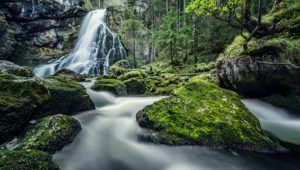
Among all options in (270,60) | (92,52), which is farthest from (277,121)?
(92,52)

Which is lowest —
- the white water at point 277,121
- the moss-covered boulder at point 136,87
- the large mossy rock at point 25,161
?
the white water at point 277,121

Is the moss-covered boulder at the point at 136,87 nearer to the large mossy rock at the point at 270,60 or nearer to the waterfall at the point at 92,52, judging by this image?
the large mossy rock at the point at 270,60

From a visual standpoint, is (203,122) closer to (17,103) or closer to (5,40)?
(17,103)

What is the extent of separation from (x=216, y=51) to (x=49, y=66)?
19772 mm

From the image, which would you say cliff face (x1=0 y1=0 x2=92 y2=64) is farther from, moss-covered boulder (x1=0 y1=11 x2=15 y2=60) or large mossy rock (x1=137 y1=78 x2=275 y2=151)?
large mossy rock (x1=137 y1=78 x2=275 y2=151)

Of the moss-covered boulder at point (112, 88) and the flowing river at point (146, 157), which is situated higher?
the moss-covered boulder at point (112, 88)

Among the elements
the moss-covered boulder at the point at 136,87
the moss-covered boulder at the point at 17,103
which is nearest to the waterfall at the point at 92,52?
the moss-covered boulder at the point at 136,87

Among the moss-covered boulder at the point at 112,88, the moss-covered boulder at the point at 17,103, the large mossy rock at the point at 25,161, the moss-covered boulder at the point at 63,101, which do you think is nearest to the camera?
the large mossy rock at the point at 25,161

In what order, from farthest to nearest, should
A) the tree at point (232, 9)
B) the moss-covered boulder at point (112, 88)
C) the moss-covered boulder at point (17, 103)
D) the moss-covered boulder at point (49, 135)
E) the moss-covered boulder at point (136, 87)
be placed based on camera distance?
the moss-covered boulder at point (136, 87) < the moss-covered boulder at point (112, 88) < the tree at point (232, 9) < the moss-covered boulder at point (17, 103) < the moss-covered boulder at point (49, 135)

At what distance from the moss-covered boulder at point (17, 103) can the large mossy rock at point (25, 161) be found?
6.93 ft

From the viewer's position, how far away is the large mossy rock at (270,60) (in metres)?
9.94

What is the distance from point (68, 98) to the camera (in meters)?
8.88

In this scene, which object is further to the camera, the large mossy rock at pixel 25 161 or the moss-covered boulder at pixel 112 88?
the moss-covered boulder at pixel 112 88

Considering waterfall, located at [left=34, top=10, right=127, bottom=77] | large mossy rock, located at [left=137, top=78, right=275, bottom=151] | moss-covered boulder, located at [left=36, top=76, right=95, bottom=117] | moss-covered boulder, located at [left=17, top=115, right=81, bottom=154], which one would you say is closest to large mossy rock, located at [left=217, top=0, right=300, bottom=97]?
large mossy rock, located at [left=137, top=78, right=275, bottom=151]
